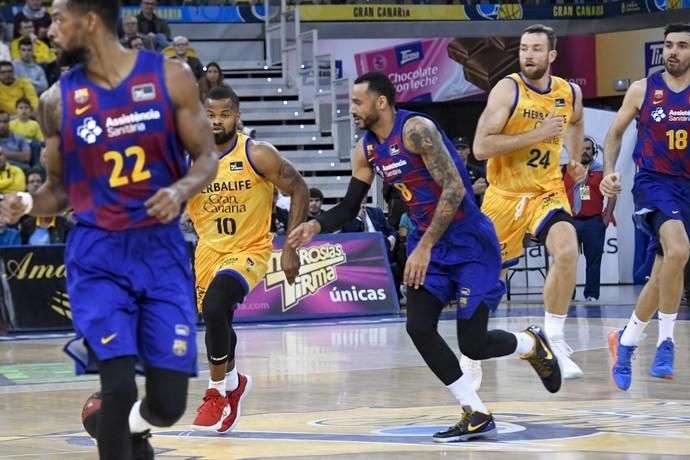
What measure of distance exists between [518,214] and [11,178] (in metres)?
9.72

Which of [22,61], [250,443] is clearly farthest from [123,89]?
[22,61]

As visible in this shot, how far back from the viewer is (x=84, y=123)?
543 cm

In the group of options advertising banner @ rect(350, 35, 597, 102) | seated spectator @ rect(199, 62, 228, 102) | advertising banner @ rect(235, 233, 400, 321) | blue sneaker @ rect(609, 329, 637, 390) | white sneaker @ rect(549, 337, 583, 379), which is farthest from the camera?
advertising banner @ rect(350, 35, 597, 102)

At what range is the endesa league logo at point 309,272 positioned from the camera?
57.7ft

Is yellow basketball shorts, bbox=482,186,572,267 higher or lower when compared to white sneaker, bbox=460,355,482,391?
higher

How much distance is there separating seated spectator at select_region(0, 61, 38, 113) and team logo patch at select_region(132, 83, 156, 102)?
15.7 m

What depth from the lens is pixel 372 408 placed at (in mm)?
9109

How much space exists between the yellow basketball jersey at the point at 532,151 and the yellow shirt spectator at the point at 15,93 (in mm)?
12321

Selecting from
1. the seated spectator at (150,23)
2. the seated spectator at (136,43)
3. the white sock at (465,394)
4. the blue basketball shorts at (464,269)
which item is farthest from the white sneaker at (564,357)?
the seated spectator at (150,23)

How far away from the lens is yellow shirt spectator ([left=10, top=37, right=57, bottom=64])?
22.5 metres

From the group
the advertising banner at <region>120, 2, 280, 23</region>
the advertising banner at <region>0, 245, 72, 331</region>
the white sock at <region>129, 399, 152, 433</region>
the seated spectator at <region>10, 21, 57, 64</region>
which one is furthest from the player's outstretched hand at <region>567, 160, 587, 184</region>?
the advertising banner at <region>120, 2, 280, 23</region>

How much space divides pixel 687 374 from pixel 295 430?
12.7 feet

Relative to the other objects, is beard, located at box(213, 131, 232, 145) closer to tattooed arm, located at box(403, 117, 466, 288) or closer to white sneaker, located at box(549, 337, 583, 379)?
tattooed arm, located at box(403, 117, 466, 288)

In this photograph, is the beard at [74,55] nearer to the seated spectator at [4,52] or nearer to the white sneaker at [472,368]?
the white sneaker at [472,368]
